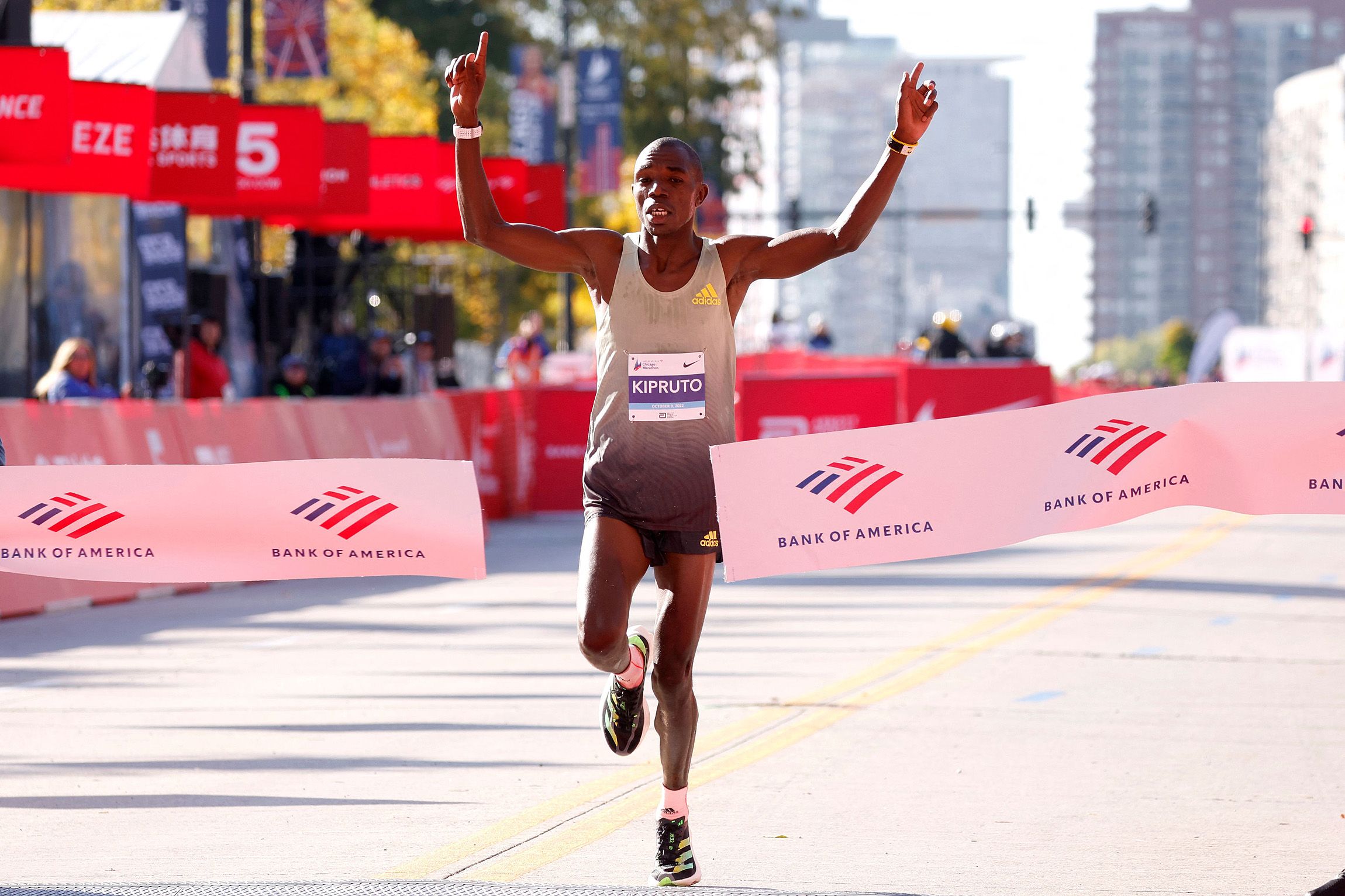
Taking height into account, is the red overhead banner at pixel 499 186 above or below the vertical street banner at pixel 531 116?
below

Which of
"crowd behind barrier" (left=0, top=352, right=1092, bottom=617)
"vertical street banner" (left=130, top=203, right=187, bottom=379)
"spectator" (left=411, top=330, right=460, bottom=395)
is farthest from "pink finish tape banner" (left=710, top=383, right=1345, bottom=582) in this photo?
"vertical street banner" (left=130, top=203, right=187, bottom=379)

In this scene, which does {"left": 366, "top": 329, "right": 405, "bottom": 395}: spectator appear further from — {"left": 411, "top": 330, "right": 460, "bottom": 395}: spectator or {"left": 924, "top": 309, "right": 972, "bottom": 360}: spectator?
{"left": 924, "top": 309, "right": 972, "bottom": 360}: spectator

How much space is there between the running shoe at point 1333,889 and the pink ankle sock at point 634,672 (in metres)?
1.97

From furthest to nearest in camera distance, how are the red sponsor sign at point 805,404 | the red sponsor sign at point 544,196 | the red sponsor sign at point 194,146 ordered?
the red sponsor sign at point 544,196
the red sponsor sign at point 805,404
the red sponsor sign at point 194,146

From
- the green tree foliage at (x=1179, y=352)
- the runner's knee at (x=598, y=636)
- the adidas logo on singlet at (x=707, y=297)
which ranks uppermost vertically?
the adidas logo on singlet at (x=707, y=297)

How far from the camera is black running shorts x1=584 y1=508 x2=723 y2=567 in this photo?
20.5ft

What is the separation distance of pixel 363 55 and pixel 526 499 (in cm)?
2953

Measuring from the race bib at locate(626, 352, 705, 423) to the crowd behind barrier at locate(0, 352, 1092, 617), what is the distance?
833 cm

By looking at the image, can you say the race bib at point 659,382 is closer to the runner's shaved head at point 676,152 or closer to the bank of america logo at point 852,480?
the runner's shaved head at point 676,152

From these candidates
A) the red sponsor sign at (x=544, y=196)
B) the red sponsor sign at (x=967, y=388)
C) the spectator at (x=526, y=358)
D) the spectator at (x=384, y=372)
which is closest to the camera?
the spectator at (x=384, y=372)

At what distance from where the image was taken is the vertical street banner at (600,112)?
42.9 meters

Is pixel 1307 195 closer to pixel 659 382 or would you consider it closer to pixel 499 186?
pixel 499 186

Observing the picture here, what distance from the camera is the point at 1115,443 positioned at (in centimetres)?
697

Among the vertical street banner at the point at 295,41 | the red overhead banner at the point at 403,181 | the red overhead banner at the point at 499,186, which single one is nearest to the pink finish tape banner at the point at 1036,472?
the red overhead banner at the point at 499,186
